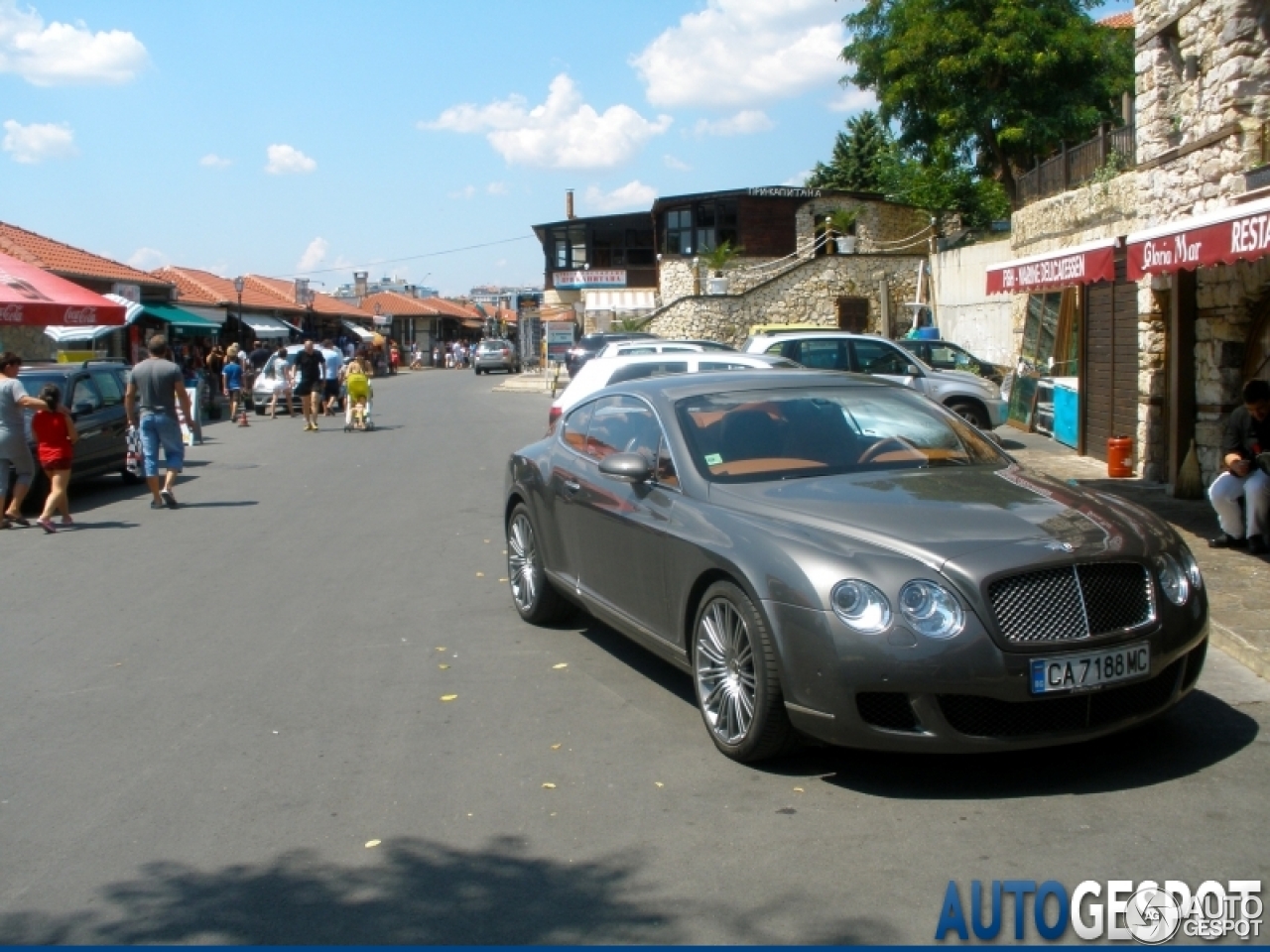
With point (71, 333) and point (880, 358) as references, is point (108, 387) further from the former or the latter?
point (71, 333)

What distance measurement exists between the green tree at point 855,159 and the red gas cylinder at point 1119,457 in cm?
5077

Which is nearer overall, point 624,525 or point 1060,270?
point 624,525

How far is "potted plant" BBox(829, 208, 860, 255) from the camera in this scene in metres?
43.3

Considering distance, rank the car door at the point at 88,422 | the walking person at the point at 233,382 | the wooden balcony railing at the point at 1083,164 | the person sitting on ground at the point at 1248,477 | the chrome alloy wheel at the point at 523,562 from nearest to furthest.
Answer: the chrome alloy wheel at the point at 523,562
the person sitting on ground at the point at 1248,477
the car door at the point at 88,422
the wooden balcony railing at the point at 1083,164
the walking person at the point at 233,382

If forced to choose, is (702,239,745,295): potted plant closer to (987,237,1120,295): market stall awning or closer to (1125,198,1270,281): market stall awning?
(987,237,1120,295): market stall awning

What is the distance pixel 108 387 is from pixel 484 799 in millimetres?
13115

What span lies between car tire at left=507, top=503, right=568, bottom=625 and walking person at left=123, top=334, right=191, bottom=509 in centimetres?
656

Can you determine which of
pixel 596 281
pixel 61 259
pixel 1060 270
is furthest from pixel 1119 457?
pixel 596 281

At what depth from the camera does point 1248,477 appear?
8992mm

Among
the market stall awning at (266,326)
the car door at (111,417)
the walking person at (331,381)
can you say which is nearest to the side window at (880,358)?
the car door at (111,417)

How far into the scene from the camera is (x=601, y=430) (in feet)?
23.6

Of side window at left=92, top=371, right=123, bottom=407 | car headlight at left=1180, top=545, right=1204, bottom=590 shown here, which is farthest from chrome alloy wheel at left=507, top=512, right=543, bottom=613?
side window at left=92, top=371, right=123, bottom=407

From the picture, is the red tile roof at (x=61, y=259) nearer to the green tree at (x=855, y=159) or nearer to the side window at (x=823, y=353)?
the side window at (x=823, y=353)

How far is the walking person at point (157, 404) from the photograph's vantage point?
13.5 metres
